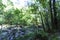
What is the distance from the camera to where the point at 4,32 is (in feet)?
23.6

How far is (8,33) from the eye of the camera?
6930mm

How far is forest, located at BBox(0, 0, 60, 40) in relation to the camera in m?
6.36

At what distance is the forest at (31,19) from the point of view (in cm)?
636

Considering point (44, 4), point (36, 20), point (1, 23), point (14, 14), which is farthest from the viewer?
point (1, 23)

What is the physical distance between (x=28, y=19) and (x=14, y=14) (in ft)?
2.76

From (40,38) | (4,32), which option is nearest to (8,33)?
(4,32)

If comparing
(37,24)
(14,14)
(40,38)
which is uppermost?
(14,14)

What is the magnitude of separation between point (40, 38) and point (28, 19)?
209 centimetres

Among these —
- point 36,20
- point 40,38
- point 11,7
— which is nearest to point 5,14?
point 11,7

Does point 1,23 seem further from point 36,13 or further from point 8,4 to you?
point 36,13

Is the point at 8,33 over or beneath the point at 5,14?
beneath

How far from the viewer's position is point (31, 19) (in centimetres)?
754

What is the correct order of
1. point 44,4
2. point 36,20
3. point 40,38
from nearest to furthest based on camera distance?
point 40,38 → point 44,4 → point 36,20

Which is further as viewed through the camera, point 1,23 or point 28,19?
point 1,23
